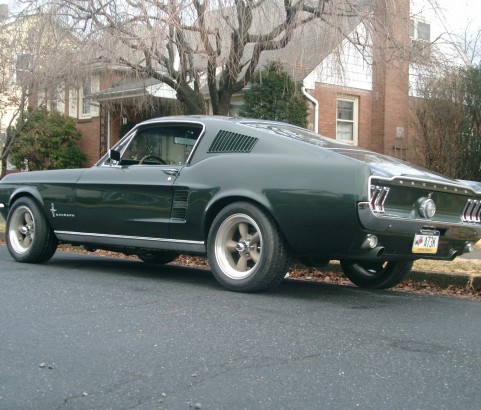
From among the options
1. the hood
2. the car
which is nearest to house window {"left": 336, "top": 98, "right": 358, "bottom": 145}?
the hood

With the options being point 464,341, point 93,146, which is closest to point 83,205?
point 464,341

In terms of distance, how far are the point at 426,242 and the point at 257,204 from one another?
140 centimetres

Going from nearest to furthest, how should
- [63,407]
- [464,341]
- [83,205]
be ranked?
[63,407], [464,341], [83,205]

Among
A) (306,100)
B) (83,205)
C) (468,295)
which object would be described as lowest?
(468,295)

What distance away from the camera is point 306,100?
61.7 ft

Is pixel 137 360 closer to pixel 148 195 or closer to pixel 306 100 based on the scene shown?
pixel 148 195

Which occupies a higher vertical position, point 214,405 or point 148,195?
point 148,195

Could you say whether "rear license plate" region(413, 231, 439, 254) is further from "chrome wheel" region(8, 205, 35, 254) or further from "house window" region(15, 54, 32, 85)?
"house window" region(15, 54, 32, 85)

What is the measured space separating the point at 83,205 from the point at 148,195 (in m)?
0.95

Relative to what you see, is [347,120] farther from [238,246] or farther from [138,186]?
[238,246]

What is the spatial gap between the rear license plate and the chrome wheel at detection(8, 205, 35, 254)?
4319mm

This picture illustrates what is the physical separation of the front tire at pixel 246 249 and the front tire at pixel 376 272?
1225 millimetres

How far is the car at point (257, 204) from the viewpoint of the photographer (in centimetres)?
586

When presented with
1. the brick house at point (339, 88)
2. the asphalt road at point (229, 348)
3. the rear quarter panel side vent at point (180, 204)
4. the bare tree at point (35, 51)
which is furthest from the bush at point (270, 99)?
the asphalt road at point (229, 348)
